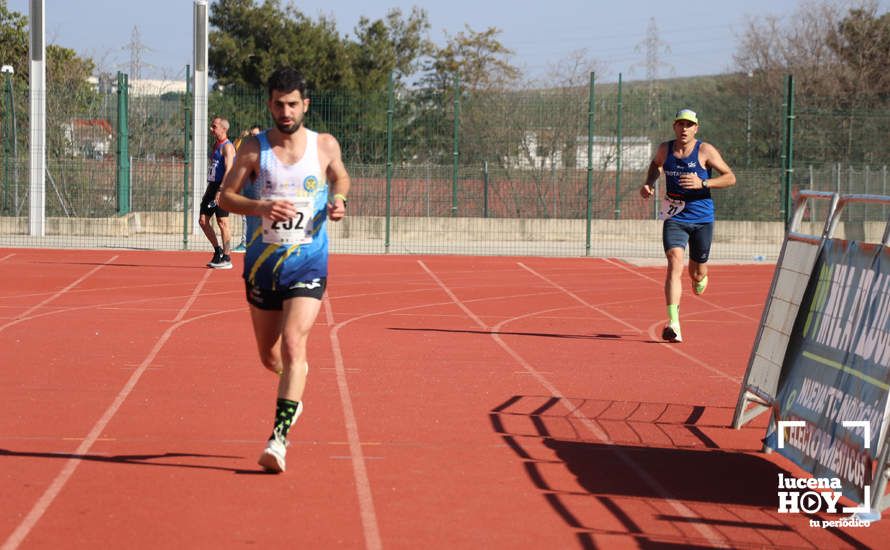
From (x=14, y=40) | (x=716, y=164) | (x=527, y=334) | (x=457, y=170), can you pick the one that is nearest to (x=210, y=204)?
(x=527, y=334)

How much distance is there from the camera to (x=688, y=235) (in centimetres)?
1176

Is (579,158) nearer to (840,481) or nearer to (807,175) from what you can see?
(807,175)

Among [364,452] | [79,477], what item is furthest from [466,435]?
[79,477]

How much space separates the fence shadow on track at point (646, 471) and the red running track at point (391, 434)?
0.02 meters

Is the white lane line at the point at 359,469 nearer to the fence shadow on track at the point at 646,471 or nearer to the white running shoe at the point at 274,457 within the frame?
the white running shoe at the point at 274,457

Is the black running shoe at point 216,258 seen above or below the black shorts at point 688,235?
below

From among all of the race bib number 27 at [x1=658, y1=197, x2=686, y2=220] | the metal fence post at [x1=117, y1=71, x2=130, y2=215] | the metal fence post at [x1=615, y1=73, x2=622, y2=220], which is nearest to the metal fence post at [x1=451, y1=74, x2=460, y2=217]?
the metal fence post at [x1=615, y1=73, x2=622, y2=220]

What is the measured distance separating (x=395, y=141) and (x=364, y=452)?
17.1 m

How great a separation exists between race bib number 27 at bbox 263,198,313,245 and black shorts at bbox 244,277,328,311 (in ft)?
0.74

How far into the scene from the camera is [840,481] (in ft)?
18.7

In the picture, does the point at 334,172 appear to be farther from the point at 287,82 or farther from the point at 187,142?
the point at 187,142

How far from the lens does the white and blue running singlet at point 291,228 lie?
6.40 metres

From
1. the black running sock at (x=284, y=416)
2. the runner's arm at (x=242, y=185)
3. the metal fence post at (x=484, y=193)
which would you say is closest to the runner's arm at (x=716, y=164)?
the runner's arm at (x=242, y=185)

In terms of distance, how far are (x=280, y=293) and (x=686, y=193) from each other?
6143mm
